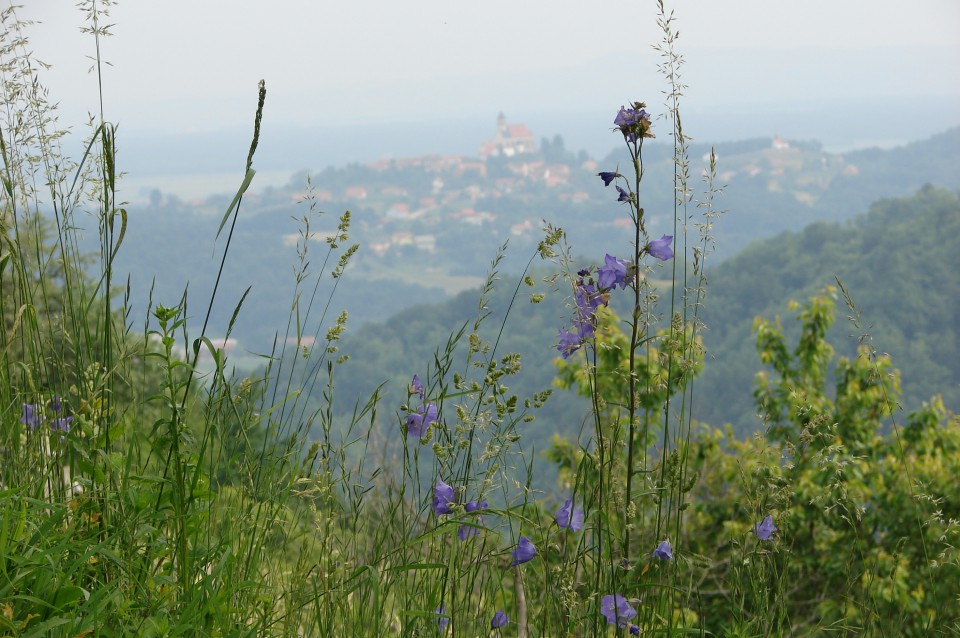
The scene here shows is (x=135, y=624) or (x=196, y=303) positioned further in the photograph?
(x=196, y=303)

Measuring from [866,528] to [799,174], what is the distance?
87.9 m

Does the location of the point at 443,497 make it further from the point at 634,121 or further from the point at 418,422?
the point at 634,121

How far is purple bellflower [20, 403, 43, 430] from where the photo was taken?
57.6 inches

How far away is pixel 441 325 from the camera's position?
4819 centimetres

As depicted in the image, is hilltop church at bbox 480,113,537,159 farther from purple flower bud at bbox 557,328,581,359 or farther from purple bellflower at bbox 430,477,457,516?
purple bellflower at bbox 430,477,457,516

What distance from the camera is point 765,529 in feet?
4.27

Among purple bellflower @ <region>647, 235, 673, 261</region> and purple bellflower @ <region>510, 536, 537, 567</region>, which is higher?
purple bellflower @ <region>647, 235, 673, 261</region>

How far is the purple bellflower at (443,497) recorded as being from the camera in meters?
1.27

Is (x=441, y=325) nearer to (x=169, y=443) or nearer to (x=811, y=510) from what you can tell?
(x=811, y=510)

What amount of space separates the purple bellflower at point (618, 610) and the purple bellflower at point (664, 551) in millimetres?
86

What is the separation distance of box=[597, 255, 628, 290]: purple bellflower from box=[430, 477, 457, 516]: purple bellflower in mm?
394

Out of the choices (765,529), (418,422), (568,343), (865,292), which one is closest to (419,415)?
(418,422)

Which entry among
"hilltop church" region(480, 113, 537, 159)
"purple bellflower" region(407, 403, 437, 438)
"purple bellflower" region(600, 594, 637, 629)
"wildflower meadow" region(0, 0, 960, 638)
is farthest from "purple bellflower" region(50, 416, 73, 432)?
"hilltop church" region(480, 113, 537, 159)

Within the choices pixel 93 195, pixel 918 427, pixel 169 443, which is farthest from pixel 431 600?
pixel 918 427
